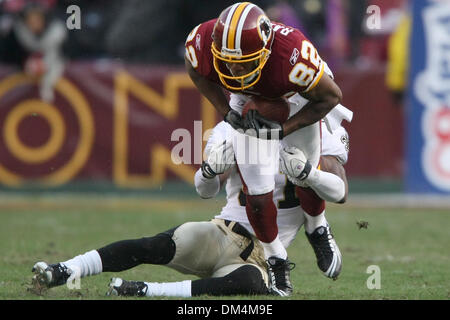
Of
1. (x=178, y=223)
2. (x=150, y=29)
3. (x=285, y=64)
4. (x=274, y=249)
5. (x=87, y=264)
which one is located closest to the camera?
(x=285, y=64)

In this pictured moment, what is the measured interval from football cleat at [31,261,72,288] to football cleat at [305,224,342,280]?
5.30ft

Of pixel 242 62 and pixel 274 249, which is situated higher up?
pixel 242 62

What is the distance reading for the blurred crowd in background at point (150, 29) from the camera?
12508 mm

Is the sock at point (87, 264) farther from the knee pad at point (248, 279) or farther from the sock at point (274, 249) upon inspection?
the sock at point (274, 249)

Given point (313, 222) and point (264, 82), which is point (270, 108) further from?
point (313, 222)

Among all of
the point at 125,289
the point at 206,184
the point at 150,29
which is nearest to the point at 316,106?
the point at 206,184

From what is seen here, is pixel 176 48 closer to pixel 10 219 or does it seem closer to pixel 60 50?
pixel 60 50

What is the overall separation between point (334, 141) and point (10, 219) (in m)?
4.52

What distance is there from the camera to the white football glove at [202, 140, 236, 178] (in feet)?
19.5

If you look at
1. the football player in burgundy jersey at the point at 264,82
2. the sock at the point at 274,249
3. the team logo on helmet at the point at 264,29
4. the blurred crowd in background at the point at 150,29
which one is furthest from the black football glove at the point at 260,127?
the blurred crowd in background at the point at 150,29

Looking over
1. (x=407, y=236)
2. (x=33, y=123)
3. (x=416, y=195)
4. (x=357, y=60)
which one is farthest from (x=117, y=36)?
(x=407, y=236)

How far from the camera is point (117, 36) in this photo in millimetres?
13055

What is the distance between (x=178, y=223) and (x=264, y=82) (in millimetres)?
4048

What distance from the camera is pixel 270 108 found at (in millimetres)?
5941
